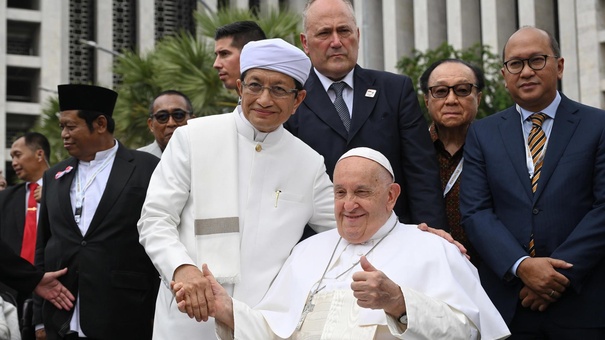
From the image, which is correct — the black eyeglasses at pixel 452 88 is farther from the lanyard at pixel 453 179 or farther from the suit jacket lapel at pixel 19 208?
the suit jacket lapel at pixel 19 208

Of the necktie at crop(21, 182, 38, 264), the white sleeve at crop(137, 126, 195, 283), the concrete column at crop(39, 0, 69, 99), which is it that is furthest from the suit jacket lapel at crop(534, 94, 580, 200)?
the concrete column at crop(39, 0, 69, 99)

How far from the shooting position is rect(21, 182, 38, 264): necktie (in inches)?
424

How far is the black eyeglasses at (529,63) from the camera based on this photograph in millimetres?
6777

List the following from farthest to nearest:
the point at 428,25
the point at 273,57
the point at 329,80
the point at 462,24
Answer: the point at 428,25 < the point at 462,24 < the point at 329,80 < the point at 273,57

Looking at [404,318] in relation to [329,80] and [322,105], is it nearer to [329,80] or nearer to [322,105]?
[322,105]

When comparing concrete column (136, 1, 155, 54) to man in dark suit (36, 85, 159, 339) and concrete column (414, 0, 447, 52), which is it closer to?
concrete column (414, 0, 447, 52)

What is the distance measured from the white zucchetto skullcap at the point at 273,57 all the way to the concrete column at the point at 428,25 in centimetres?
2969

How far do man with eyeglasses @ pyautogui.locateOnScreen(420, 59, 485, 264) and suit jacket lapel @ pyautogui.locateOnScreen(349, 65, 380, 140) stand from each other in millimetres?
640

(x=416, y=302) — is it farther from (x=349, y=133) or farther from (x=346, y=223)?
(x=349, y=133)

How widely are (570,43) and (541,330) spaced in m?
25.4

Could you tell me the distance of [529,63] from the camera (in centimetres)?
679

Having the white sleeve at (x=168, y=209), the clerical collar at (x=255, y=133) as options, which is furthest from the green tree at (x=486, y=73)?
the white sleeve at (x=168, y=209)

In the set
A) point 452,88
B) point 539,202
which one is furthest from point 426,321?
point 452,88

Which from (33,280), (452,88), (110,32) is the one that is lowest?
(33,280)
